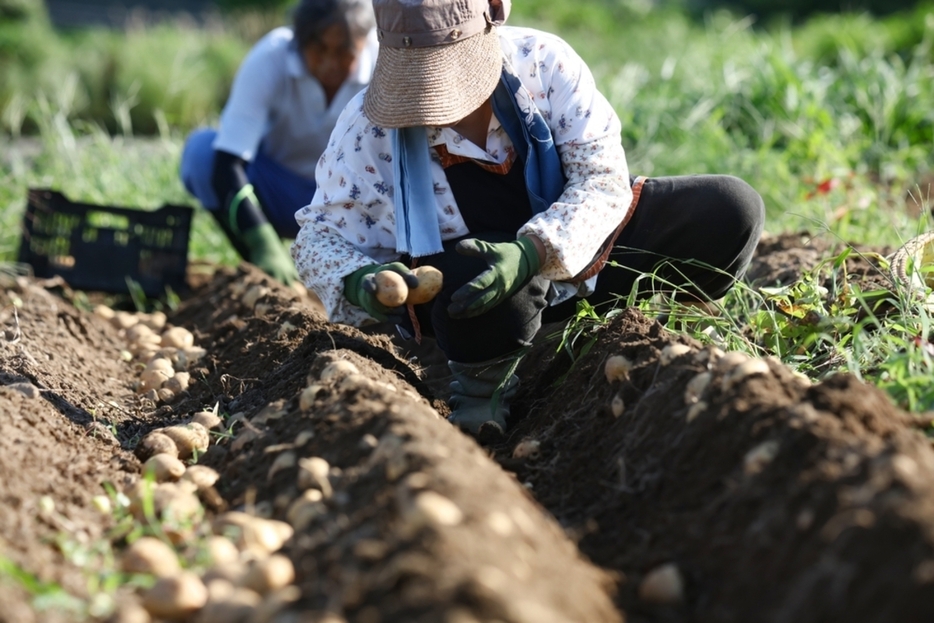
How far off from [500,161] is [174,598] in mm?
1341

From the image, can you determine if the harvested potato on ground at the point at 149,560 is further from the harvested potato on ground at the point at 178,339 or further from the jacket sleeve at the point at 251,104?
the jacket sleeve at the point at 251,104

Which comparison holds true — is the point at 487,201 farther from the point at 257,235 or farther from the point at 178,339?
the point at 257,235

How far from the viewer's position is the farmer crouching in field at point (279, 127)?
11.8 feet

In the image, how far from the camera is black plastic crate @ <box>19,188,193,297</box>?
3740 millimetres

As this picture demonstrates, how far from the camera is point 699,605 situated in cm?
139

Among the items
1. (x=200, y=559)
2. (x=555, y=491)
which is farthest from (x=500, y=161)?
(x=200, y=559)

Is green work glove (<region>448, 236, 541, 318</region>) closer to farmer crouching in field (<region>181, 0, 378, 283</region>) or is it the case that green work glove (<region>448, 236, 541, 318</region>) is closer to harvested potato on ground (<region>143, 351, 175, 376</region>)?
harvested potato on ground (<region>143, 351, 175, 376</region>)

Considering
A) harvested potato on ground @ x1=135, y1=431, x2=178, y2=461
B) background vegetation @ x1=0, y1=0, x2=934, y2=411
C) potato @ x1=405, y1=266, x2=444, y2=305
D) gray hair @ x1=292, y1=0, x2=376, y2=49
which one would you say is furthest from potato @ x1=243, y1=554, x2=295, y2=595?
gray hair @ x1=292, y1=0, x2=376, y2=49

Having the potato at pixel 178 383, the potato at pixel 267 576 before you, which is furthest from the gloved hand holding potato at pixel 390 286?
the potato at pixel 267 576

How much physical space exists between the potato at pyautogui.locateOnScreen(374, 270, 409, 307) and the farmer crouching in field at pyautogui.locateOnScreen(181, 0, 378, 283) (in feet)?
5.05

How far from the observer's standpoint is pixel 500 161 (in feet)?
7.86

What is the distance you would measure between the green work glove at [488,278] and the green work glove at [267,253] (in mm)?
1570

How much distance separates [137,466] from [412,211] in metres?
0.81

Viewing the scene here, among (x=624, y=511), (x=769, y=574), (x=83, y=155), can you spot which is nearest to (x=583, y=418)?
(x=624, y=511)
